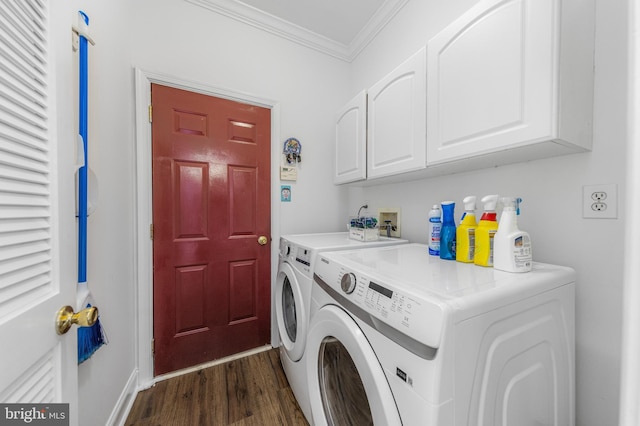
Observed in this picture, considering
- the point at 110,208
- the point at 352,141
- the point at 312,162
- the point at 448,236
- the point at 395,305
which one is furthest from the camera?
the point at 312,162

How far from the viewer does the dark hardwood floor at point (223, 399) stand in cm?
129

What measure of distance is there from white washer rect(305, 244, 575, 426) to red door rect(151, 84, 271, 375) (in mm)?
1034

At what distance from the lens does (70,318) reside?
1.97 feet

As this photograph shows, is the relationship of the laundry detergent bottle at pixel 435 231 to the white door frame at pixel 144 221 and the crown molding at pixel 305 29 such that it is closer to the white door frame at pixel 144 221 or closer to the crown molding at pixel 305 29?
the crown molding at pixel 305 29

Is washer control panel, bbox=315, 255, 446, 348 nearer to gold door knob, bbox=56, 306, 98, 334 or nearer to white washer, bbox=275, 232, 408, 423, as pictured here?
white washer, bbox=275, 232, 408, 423

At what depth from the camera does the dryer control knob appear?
0.85 meters

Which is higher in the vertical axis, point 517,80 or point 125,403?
point 517,80

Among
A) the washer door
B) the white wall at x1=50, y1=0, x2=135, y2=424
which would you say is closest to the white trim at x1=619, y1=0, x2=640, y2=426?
the washer door

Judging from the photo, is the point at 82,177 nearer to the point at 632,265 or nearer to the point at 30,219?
the point at 30,219

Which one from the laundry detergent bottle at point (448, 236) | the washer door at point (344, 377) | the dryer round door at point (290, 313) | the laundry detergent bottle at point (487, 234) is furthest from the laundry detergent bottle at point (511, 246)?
the dryer round door at point (290, 313)

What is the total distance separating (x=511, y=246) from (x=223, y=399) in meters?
1.72

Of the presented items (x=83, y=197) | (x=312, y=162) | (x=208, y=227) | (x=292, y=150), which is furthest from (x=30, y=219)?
(x=312, y=162)

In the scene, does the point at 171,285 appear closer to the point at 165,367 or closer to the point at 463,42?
the point at 165,367

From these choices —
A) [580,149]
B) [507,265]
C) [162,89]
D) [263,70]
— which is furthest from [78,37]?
[580,149]
